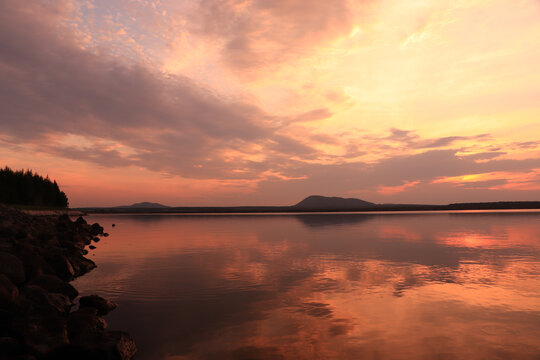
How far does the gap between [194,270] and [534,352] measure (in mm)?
17929

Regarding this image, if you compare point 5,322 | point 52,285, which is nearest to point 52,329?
point 5,322

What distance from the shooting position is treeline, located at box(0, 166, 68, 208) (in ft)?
332

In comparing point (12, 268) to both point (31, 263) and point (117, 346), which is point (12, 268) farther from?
point (117, 346)

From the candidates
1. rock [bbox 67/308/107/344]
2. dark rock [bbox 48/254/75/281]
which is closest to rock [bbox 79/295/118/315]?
rock [bbox 67/308/107/344]

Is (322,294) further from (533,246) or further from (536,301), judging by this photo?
(533,246)

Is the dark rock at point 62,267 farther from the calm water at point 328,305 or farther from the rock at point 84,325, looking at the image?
the rock at point 84,325

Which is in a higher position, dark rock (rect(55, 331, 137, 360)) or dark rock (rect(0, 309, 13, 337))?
dark rock (rect(0, 309, 13, 337))

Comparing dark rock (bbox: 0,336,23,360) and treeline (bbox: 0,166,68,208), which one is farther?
treeline (bbox: 0,166,68,208)

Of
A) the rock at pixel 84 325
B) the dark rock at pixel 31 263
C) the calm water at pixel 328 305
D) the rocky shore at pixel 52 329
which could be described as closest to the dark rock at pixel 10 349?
the rocky shore at pixel 52 329

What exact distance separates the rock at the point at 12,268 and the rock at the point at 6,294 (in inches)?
131

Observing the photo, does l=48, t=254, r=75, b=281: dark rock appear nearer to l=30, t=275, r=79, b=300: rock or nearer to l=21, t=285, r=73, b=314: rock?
l=30, t=275, r=79, b=300: rock

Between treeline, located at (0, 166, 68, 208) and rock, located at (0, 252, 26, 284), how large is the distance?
102 metres

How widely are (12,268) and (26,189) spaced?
113893 millimetres

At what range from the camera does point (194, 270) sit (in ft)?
73.5
